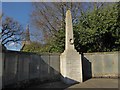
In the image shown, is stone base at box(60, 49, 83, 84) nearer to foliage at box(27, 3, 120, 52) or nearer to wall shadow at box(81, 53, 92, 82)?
wall shadow at box(81, 53, 92, 82)

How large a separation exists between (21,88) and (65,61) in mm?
3673

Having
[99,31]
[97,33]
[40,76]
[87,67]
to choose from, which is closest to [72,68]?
[40,76]

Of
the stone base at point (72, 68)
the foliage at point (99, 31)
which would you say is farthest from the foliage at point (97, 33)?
the stone base at point (72, 68)

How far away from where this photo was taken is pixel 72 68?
13164 millimetres

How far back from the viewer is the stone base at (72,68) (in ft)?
42.8

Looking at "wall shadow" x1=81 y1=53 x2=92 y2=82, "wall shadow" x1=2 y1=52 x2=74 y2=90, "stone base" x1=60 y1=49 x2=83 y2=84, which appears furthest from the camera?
"wall shadow" x1=81 y1=53 x2=92 y2=82

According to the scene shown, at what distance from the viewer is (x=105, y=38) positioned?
1770 centimetres

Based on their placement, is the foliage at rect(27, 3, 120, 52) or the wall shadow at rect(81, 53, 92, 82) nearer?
the wall shadow at rect(81, 53, 92, 82)

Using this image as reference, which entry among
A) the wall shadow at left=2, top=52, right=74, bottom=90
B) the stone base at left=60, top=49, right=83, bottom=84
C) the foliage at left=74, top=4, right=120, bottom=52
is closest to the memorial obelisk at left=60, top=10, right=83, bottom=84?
the stone base at left=60, top=49, right=83, bottom=84

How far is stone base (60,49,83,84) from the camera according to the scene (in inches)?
514

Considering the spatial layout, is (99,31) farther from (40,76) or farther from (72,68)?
(40,76)

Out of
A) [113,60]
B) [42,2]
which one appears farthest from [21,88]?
[42,2]

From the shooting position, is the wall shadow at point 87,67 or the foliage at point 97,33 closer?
the wall shadow at point 87,67

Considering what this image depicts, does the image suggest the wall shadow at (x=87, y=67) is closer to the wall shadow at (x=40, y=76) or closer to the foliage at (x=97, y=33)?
the foliage at (x=97, y=33)
